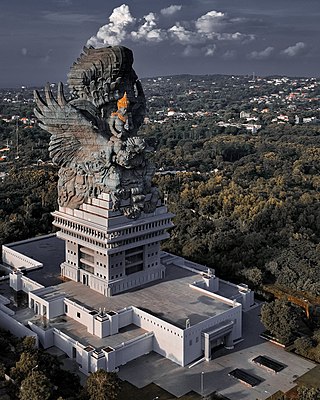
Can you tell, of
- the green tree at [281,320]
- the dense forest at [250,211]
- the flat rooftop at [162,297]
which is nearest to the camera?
the green tree at [281,320]

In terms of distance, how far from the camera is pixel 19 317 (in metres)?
34.2

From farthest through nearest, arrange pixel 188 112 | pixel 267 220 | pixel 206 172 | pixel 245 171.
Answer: pixel 188 112
pixel 206 172
pixel 245 171
pixel 267 220

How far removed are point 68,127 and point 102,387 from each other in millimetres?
17260

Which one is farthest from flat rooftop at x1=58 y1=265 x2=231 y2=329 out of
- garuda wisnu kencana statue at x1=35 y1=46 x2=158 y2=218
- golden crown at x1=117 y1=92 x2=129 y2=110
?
golden crown at x1=117 y1=92 x2=129 y2=110

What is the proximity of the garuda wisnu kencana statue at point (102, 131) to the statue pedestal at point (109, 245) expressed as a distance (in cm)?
78

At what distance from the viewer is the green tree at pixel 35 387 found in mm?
24547

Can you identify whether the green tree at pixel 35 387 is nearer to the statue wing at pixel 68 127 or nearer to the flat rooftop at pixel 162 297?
the flat rooftop at pixel 162 297

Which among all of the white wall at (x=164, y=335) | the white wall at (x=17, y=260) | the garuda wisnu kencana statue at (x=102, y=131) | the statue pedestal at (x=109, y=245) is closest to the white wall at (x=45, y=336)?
the statue pedestal at (x=109, y=245)

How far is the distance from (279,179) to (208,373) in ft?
138

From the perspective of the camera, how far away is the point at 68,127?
35281mm

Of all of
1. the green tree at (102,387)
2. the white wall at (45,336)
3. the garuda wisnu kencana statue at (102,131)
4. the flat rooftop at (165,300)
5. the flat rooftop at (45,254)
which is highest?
the garuda wisnu kencana statue at (102,131)

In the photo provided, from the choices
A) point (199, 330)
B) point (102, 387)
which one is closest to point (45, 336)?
point (102, 387)

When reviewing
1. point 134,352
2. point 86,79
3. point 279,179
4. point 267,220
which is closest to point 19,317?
point 134,352

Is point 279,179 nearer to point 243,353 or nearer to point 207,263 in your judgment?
point 207,263
